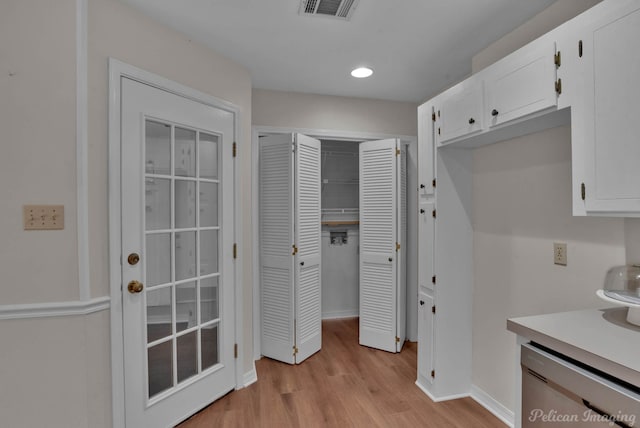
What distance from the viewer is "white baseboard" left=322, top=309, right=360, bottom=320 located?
4324 millimetres

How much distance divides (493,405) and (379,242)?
154 cm

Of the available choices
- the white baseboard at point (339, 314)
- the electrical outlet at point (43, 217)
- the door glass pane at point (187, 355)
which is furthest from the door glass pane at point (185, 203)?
the white baseboard at point (339, 314)

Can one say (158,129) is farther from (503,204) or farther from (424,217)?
(503,204)

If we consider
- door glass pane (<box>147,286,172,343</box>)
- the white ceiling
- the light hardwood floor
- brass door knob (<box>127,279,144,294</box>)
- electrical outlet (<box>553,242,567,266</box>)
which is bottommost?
the light hardwood floor

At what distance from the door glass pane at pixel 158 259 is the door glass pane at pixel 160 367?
1.34ft

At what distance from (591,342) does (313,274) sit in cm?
226

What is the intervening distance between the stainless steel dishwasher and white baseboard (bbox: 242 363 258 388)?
194cm

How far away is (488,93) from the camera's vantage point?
1860 millimetres

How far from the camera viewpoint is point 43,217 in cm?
157

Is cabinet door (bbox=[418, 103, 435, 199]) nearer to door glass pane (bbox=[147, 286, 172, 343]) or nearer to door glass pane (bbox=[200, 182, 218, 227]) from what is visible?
door glass pane (bbox=[200, 182, 218, 227])

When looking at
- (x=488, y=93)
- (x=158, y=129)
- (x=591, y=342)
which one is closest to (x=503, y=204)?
(x=488, y=93)

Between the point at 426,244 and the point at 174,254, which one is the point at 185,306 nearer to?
the point at 174,254

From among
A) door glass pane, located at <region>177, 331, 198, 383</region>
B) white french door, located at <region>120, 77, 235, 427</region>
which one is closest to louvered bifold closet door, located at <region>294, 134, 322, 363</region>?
white french door, located at <region>120, 77, 235, 427</region>

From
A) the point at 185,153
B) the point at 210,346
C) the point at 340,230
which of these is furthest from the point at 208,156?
the point at 340,230
